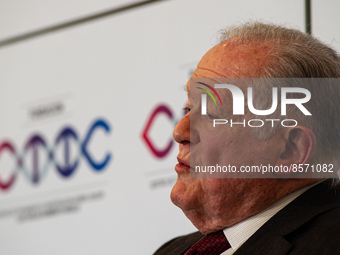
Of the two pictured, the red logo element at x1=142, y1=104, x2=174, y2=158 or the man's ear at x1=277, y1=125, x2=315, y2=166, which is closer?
the man's ear at x1=277, y1=125, x2=315, y2=166

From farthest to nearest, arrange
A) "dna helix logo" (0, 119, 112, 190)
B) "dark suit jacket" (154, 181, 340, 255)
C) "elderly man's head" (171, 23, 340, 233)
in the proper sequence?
"dna helix logo" (0, 119, 112, 190) < "elderly man's head" (171, 23, 340, 233) < "dark suit jacket" (154, 181, 340, 255)

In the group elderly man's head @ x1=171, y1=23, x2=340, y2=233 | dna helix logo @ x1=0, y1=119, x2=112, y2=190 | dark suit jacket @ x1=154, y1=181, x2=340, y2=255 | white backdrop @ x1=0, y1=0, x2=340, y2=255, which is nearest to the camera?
dark suit jacket @ x1=154, y1=181, x2=340, y2=255

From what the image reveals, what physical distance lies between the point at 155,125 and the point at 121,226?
0.51 meters

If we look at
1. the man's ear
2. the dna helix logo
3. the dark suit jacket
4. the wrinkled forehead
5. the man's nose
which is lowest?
the dna helix logo

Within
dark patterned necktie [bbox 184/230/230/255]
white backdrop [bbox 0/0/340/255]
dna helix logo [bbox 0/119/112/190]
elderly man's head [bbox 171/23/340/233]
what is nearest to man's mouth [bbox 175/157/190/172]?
elderly man's head [bbox 171/23/340/233]

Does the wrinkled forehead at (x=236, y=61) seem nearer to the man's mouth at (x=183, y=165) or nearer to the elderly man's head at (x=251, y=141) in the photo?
the elderly man's head at (x=251, y=141)

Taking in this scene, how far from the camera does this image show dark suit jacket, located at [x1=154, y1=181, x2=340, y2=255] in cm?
110

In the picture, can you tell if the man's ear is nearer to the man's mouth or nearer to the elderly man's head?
the elderly man's head

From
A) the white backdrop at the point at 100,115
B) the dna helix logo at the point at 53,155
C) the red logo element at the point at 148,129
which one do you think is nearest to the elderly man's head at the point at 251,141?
the white backdrop at the point at 100,115

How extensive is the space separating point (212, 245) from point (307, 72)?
Result: 1.88ft

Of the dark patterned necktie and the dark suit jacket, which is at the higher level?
the dark suit jacket

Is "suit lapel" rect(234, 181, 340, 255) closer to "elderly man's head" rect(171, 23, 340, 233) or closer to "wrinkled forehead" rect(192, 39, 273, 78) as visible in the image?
"elderly man's head" rect(171, 23, 340, 233)

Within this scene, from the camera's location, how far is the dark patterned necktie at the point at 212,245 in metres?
1.28

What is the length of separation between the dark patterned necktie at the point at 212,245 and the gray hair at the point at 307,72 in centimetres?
32
